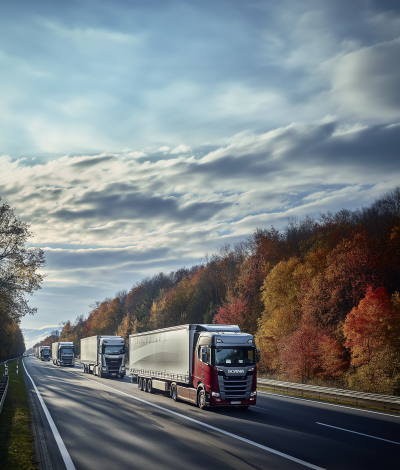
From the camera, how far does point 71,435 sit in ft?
45.1

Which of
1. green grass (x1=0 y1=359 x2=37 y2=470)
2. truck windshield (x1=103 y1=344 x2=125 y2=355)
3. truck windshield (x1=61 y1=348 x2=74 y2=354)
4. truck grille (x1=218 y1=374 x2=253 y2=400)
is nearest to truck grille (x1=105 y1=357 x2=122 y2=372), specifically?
truck windshield (x1=103 y1=344 x2=125 y2=355)

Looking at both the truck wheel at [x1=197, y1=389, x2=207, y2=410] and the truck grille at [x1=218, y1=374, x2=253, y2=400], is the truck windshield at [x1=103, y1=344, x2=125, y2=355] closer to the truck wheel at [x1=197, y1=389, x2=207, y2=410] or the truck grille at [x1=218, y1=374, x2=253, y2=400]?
the truck wheel at [x1=197, y1=389, x2=207, y2=410]

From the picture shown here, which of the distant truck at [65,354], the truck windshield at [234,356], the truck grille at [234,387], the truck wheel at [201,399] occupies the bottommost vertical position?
the distant truck at [65,354]

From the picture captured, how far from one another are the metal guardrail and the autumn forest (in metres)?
4.42

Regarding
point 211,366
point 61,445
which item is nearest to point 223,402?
point 211,366

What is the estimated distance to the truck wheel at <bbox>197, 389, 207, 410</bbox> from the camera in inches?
762

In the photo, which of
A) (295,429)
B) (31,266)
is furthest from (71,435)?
(31,266)

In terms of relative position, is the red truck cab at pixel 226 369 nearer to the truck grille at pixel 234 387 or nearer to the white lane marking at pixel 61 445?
the truck grille at pixel 234 387

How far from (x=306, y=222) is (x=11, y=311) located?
47211mm

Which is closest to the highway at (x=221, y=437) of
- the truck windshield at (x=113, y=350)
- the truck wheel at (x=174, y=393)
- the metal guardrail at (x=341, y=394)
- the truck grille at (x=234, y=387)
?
the truck grille at (x=234, y=387)

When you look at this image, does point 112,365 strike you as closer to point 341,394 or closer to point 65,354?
point 341,394

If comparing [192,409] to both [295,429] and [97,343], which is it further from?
[97,343]

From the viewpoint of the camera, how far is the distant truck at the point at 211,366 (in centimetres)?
1912

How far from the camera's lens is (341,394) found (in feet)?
78.6
